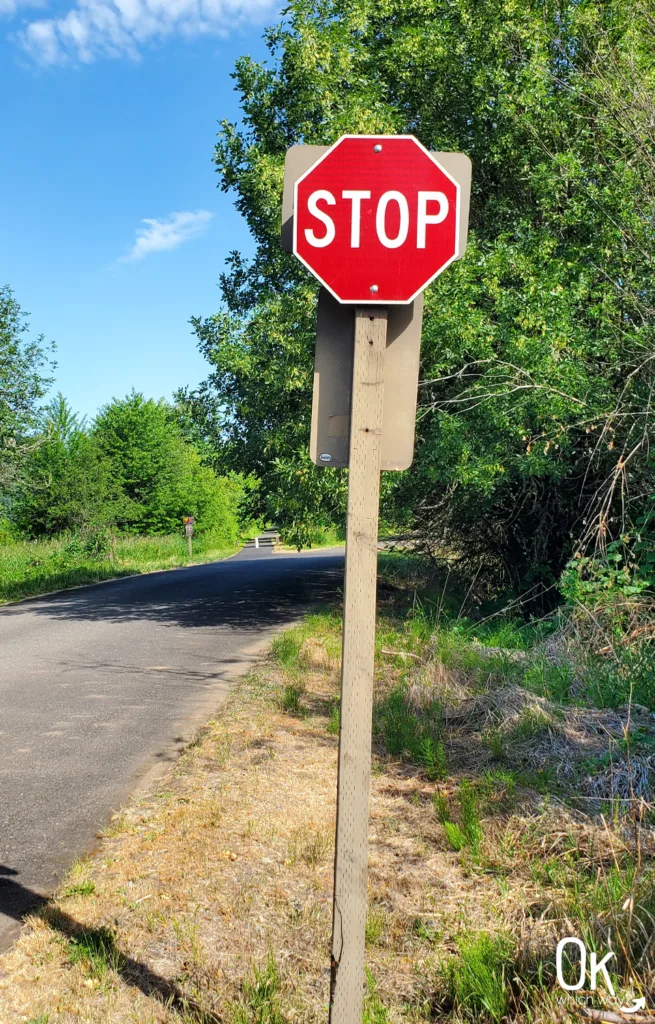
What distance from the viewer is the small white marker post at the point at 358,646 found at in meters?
2.48

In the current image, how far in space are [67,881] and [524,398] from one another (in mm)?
6557

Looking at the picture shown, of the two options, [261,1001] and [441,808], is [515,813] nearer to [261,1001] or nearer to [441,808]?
[441,808]

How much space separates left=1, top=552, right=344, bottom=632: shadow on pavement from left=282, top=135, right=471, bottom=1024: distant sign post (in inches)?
416

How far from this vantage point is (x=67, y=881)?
12.8 ft

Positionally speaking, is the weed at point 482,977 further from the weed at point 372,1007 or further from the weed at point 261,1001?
the weed at point 261,1001

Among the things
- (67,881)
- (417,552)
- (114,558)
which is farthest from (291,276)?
(114,558)

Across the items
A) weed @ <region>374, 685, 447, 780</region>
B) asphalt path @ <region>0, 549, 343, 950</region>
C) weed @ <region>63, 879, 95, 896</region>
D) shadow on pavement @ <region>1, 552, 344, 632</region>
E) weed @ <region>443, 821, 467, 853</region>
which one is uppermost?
weed @ <region>374, 685, 447, 780</region>

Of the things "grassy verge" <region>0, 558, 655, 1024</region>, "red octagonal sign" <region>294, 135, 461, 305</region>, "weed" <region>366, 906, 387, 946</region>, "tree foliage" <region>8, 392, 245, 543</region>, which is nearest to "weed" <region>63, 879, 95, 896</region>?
"grassy verge" <region>0, 558, 655, 1024</region>

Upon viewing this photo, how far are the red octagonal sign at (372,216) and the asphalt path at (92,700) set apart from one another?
9.53 feet

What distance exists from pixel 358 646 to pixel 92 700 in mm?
6040

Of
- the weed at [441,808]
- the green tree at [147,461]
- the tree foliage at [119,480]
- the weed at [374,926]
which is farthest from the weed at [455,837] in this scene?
the green tree at [147,461]

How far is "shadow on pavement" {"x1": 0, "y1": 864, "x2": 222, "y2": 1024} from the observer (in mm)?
2846

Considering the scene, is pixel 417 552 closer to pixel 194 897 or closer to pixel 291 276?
pixel 291 276
